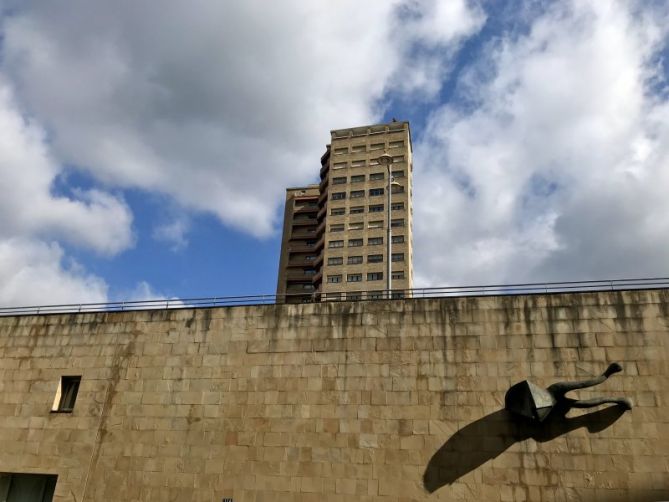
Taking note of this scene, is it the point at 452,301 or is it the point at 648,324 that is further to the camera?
the point at 452,301

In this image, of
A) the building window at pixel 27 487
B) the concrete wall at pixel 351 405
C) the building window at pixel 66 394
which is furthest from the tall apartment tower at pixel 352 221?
the building window at pixel 27 487

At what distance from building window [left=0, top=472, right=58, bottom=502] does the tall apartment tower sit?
148 ft

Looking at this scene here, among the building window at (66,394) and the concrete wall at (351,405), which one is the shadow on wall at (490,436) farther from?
the building window at (66,394)

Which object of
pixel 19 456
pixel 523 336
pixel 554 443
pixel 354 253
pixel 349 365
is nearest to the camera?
pixel 554 443

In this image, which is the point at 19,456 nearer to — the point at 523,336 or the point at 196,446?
the point at 196,446

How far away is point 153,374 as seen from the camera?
18.5 m

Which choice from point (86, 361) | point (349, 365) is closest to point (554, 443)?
point (349, 365)

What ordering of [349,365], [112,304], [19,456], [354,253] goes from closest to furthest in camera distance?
[349,365], [19,456], [112,304], [354,253]

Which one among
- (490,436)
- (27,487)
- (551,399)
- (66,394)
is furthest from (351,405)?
(27,487)

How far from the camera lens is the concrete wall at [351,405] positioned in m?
14.4

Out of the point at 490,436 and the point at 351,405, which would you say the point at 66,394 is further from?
the point at 490,436

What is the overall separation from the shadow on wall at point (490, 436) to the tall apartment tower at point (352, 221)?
4866 cm

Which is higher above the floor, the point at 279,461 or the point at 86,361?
the point at 86,361

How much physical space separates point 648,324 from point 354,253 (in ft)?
181
